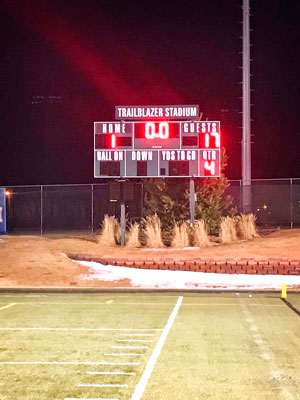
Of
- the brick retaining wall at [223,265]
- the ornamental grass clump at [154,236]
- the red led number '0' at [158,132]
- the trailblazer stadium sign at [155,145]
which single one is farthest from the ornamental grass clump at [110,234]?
the red led number '0' at [158,132]

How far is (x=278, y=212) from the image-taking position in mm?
41781

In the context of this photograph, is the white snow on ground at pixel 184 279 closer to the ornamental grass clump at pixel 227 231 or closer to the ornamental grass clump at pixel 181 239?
the ornamental grass clump at pixel 181 239

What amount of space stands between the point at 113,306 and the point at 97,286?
4.43 metres

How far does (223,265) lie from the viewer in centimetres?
2078

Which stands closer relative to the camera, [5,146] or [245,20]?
[245,20]

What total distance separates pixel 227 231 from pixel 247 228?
1.15m

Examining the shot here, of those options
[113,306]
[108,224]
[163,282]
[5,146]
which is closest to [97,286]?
[163,282]

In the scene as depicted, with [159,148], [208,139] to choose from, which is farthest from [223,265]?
[159,148]

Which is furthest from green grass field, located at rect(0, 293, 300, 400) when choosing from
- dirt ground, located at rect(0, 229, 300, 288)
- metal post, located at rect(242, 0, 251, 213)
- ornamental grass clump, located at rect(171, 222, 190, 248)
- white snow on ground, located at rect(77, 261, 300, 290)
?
metal post, located at rect(242, 0, 251, 213)

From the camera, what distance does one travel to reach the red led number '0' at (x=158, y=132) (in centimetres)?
2258

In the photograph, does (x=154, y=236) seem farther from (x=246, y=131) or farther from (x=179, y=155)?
(x=246, y=131)

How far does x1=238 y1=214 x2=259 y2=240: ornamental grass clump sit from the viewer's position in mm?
25453

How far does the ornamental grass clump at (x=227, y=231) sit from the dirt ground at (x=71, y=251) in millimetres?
1036

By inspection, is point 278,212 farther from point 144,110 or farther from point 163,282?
point 163,282
